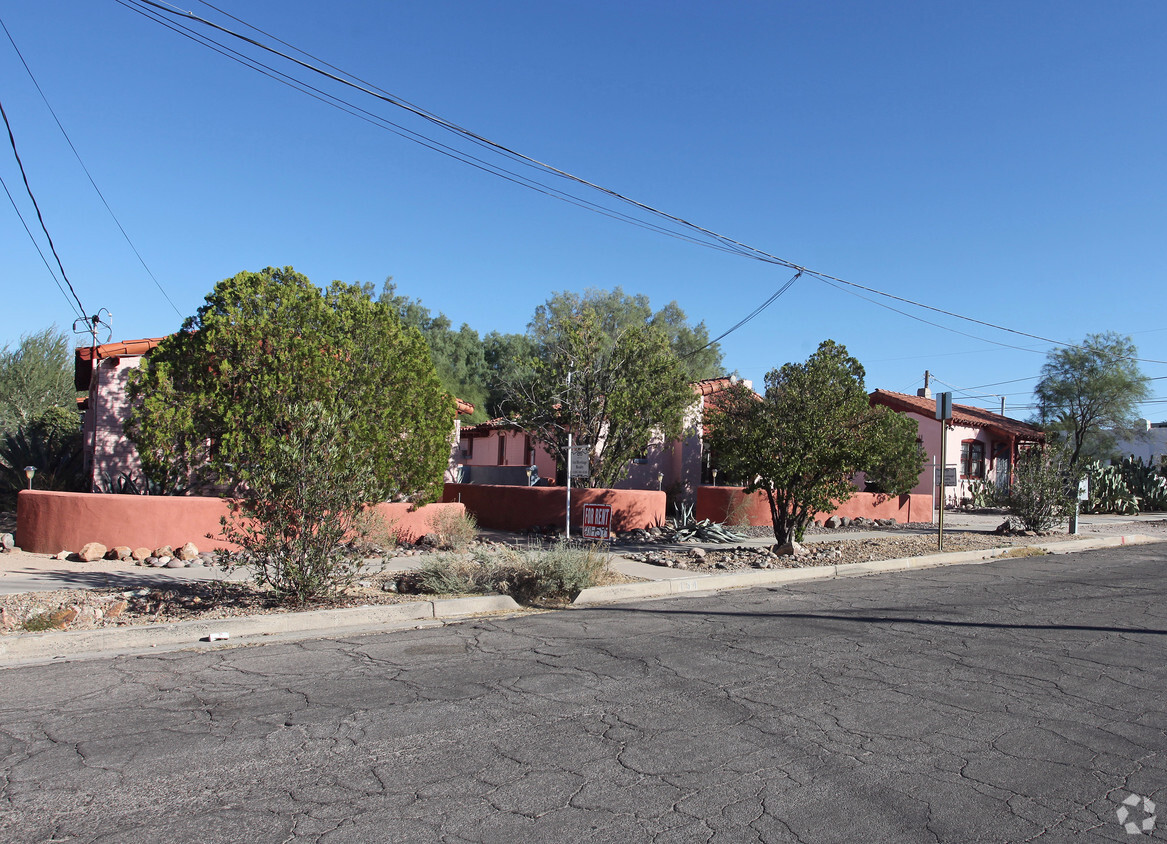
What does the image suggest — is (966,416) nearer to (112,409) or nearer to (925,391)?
(925,391)

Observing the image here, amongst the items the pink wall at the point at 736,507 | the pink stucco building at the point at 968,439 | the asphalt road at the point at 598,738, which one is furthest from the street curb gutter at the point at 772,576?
the pink stucco building at the point at 968,439

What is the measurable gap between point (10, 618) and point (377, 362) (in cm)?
817

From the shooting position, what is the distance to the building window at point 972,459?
37.8m

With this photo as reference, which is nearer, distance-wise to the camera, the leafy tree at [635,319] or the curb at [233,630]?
the curb at [233,630]

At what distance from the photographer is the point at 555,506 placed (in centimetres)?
1925

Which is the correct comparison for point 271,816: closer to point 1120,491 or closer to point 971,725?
point 971,725

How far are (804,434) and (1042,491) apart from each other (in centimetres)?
1046

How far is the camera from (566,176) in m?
14.4

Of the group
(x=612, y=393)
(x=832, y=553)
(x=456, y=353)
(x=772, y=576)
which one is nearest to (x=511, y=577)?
(x=772, y=576)

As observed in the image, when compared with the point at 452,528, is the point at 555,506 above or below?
above

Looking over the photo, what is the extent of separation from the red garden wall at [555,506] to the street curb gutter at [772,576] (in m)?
5.79

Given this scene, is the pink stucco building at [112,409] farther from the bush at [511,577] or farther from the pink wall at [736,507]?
the pink wall at [736,507]

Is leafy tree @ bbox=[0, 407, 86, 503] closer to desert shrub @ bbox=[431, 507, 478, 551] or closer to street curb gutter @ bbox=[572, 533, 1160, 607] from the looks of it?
desert shrub @ bbox=[431, 507, 478, 551]

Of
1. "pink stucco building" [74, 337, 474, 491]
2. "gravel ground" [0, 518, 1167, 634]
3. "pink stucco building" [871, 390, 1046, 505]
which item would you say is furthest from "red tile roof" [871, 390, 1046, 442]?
"pink stucco building" [74, 337, 474, 491]
